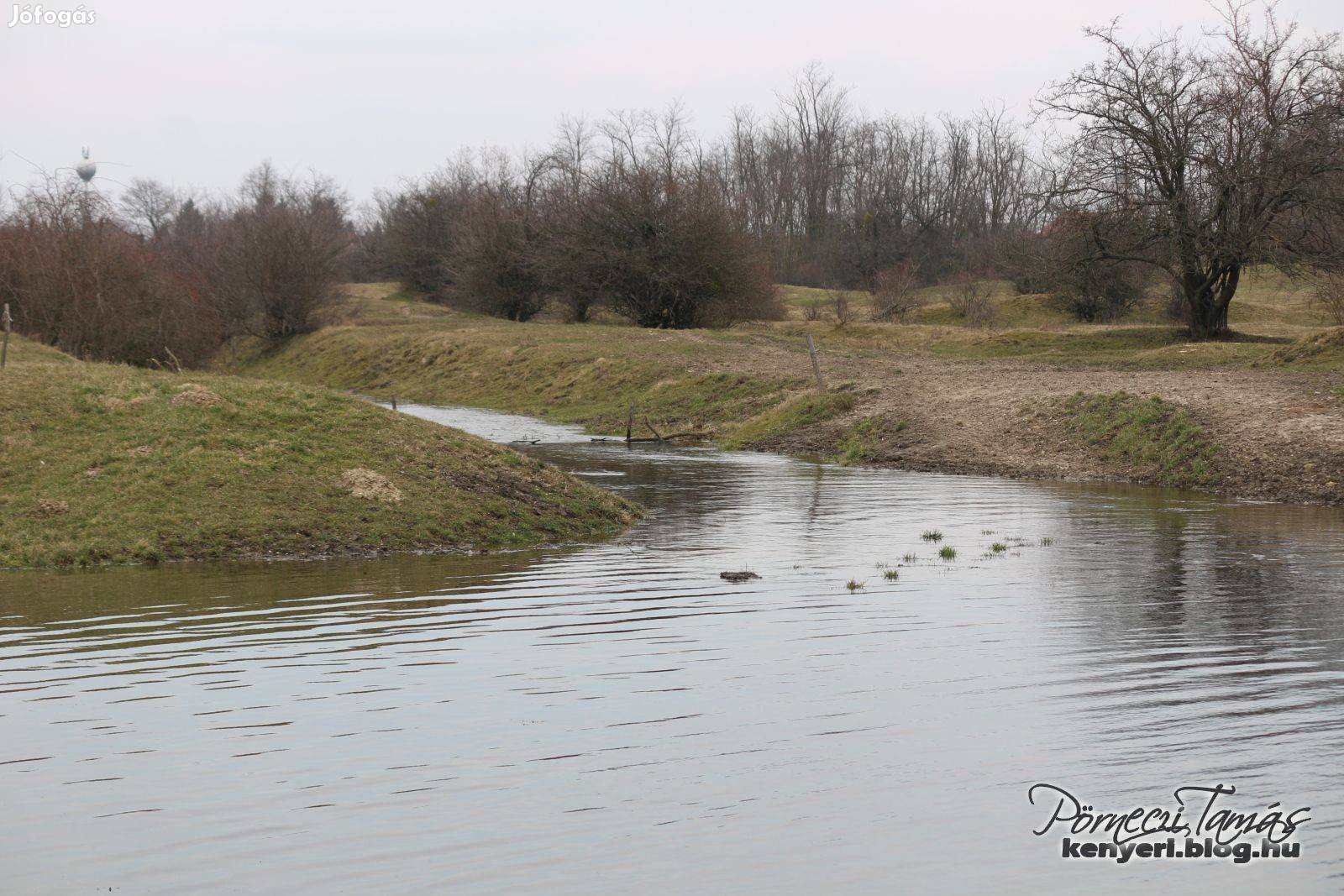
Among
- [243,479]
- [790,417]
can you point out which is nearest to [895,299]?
[790,417]

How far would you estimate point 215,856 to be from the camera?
242 inches

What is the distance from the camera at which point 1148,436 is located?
26156mm

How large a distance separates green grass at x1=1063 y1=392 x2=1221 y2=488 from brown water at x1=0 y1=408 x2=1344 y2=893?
9.20 metres

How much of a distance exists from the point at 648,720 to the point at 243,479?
10.2 m

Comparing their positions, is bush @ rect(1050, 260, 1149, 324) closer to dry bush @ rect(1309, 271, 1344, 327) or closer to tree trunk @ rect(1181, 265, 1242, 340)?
tree trunk @ rect(1181, 265, 1242, 340)

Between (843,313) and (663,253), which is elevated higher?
(663,253)

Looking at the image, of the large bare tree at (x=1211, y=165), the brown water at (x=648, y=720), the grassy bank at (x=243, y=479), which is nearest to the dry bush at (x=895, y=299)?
the large bare tree at (x=1211, y=165)

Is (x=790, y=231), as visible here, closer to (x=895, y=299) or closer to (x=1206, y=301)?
(x=895, y=299)

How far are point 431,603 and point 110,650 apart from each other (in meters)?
3.08

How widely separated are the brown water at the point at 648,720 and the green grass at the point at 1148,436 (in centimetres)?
920

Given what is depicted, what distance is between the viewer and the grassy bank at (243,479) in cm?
1556

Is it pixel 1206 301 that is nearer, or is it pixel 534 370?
pixel 1206 301

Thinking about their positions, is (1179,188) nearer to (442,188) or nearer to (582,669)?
(582,669)

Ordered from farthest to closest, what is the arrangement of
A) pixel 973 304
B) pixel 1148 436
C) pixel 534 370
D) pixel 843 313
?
1. pixel 973 304
2. pixel 843 313
3. pixel 534 370
4. pixel 1148 436
